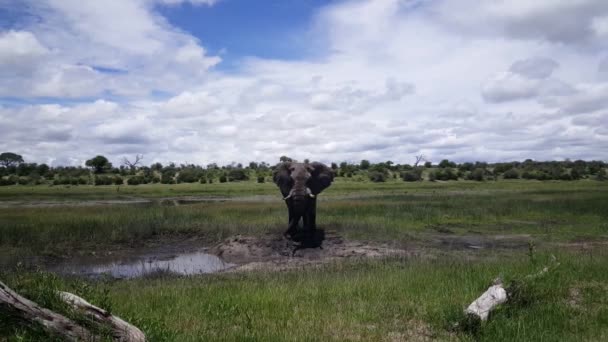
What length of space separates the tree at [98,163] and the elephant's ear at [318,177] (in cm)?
6401

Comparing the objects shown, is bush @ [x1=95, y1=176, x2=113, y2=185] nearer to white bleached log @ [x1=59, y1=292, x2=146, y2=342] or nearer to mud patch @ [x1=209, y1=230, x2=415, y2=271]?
mud patch @ [x1=209, y1=230, x2=415, y2=271]

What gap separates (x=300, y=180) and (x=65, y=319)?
13341 millimetres

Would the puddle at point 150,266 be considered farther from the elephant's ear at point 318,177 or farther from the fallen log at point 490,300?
the fallen log at point 490,300

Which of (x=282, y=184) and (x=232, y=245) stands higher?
(x=282, y=184)

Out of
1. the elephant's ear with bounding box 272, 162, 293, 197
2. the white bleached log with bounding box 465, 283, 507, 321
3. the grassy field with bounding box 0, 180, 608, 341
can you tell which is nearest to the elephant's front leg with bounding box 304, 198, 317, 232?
the elephant's ear with bounding box 272, 162, 293, 197

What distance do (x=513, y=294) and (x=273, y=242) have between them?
415 inches

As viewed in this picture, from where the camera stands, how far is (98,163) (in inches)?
3081

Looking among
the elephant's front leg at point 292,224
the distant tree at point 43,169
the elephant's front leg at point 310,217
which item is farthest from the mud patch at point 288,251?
the distant tree at point 43,169

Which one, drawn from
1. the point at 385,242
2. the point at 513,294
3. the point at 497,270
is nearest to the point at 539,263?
the point at 497,270

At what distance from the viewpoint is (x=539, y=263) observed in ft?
39.5

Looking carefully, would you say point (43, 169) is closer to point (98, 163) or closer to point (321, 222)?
point (98, 163)

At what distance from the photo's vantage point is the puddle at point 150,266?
14.3 m

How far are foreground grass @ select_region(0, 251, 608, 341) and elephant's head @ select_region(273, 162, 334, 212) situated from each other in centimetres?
590

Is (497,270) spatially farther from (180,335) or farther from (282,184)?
(282,184)
